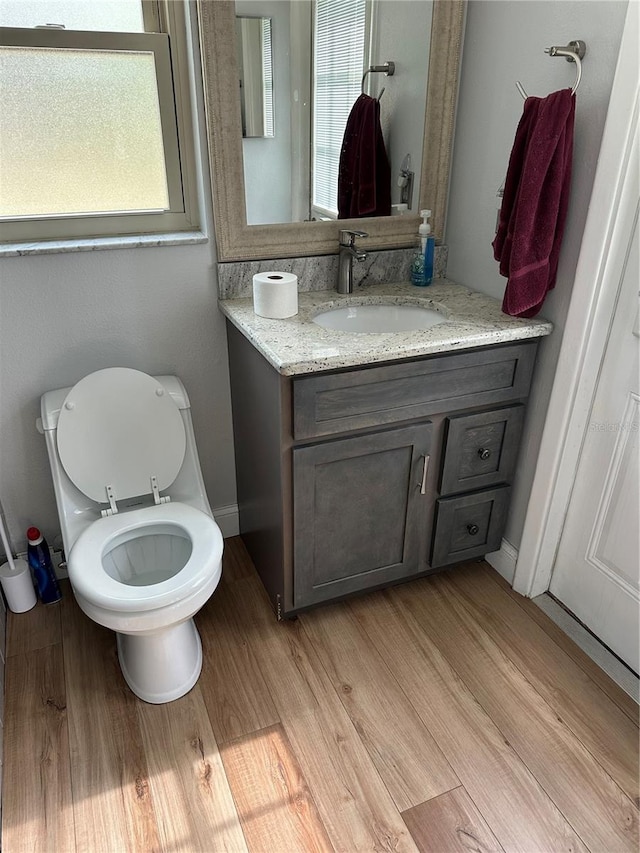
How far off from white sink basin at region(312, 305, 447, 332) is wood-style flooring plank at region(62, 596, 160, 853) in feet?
3.89

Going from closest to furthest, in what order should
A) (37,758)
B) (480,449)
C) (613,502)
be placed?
1. (37,758)
2. (613,502)
3. (480,449)

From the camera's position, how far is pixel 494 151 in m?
1.79

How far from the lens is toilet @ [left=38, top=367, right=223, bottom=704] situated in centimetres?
160

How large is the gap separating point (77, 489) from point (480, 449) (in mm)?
1186

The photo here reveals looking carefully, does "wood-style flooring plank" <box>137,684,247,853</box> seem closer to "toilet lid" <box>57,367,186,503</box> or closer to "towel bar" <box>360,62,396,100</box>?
"toilet lid" <box>57,367,186,503</box>

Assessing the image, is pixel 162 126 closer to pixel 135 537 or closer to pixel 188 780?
pixel 135 537

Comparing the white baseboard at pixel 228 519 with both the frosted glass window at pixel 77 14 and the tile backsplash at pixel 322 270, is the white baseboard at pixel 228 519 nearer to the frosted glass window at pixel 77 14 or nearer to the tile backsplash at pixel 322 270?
the tile backsplash at pixel 322 270

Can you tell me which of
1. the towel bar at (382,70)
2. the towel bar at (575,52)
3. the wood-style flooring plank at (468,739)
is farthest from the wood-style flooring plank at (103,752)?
the towel bar at (575,52)

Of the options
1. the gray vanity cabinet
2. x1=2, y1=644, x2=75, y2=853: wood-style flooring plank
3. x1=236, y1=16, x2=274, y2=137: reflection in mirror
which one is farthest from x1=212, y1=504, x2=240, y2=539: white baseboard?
x1=236, y1=16, x2=274, y2=137: reflection in mirror

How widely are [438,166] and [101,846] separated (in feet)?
6.71

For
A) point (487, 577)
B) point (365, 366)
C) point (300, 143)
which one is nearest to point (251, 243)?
point (300, 143)

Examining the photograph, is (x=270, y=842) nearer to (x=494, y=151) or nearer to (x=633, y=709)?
(x=633, y=709)

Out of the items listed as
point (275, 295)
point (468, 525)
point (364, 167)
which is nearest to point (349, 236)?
point (364, 167)

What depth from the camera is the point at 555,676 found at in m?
1.73
